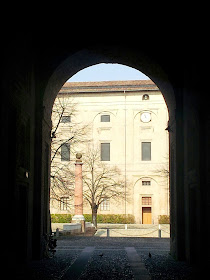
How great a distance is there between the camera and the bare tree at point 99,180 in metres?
40.0

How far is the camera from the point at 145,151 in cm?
4156

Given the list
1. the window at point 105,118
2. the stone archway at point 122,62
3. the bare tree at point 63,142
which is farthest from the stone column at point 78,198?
the stone archway at point 122,62

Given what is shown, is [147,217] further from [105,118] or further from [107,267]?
[107,267]

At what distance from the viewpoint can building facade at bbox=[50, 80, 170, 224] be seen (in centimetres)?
4059

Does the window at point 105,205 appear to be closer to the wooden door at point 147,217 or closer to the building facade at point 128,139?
the building facade at point 128,139

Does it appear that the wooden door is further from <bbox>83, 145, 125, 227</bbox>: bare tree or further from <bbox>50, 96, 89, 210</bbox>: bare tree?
<bbox>50, 96, 89, 210</bbox>: bare tree

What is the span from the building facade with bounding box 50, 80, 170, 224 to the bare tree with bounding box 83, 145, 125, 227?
1.34 feet

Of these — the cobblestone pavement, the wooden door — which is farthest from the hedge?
the cobblestone pavement

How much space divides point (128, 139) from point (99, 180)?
4.82 meters

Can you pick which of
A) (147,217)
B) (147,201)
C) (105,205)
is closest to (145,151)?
(147,201)
